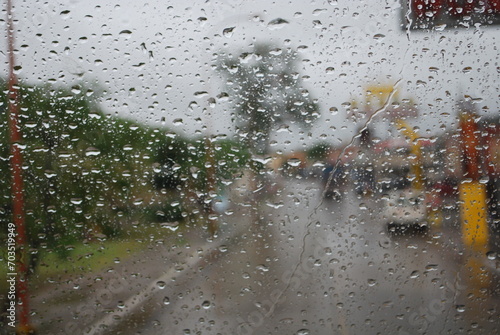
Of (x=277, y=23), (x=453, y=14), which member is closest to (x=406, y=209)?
(x=453, y=14)

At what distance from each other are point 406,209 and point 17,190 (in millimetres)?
1818

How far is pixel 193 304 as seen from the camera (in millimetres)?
1810

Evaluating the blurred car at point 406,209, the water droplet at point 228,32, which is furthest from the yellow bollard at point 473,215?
the water droplet at point 228,32

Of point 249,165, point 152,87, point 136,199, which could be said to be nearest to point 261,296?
point 249,165

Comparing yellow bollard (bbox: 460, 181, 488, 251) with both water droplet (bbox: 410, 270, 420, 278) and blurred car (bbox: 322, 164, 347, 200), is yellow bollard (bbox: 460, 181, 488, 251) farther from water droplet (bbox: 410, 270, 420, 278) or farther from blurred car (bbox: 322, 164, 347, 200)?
blurred car (bbox: 322, 164, 347, 200)

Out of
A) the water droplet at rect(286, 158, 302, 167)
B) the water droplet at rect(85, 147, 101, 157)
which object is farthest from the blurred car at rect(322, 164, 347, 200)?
the water droplet at rect(85, 147, 101, 157)

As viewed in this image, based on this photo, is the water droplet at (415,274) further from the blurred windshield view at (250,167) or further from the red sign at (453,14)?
the red sign at (453,14)

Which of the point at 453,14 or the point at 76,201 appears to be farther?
the point at 453,14

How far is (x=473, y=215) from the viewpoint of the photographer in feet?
6.29

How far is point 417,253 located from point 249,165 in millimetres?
901

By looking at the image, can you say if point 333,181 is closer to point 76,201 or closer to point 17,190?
point 76,201

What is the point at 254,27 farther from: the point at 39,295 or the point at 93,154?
the point at 39,295

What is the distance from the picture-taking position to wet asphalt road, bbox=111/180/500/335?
1824 millimetres

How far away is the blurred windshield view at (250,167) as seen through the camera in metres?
1.80
